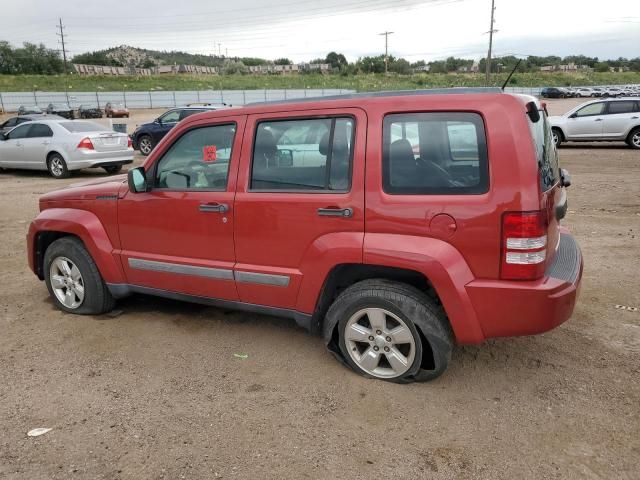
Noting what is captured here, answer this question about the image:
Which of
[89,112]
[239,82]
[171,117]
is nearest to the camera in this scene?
[171,117]

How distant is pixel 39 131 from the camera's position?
13758 mm

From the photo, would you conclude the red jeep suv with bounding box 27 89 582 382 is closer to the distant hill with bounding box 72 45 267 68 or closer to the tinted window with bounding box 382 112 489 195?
the tinted window with bounding box 382 112 489 195

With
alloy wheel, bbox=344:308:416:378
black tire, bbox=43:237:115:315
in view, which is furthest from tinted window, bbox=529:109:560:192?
black tire, bbox=43:237:115:315

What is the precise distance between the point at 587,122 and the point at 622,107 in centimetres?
101

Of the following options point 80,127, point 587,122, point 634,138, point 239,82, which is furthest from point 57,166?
point 239,82

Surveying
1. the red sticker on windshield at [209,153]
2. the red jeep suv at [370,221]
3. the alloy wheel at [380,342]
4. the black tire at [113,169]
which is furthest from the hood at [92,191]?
the black tire at [113,169]

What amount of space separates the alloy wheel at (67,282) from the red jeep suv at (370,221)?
0.62 meters

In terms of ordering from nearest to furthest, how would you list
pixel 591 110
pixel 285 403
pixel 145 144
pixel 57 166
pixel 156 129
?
pixel 285 403 → pixel 57 166 → pixel 591 110 → pixel 156 129 → pixel 145 144

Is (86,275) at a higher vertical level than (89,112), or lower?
lower

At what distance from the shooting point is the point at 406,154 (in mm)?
Result: 3174

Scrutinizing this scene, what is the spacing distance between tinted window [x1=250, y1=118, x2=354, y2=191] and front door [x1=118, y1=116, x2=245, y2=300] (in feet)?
0.68

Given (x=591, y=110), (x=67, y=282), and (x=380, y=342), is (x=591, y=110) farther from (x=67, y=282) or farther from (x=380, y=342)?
(x=67, y=282)

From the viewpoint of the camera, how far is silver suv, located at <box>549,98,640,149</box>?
1599 cm

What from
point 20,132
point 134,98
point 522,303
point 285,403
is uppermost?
point 134,98
